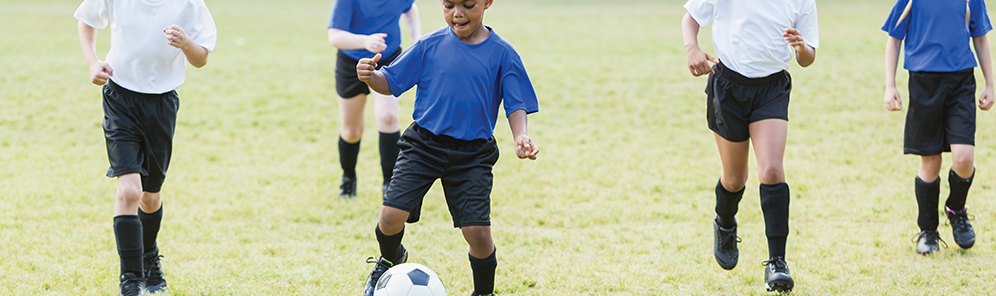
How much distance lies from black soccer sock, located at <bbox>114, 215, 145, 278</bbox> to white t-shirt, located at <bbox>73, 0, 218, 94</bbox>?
64 centimetres

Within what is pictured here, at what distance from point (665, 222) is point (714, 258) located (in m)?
1.01

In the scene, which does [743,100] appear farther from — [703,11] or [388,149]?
[388,149]

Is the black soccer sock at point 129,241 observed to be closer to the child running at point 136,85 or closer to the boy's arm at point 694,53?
the child running at point 136,85

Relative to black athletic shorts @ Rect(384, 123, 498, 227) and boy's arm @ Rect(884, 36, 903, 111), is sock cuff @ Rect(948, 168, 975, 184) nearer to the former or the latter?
boy's arm @ Rect(884, 36, 903, 111)

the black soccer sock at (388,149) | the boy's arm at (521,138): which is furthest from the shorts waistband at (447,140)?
the black soccer sock at (388,149)

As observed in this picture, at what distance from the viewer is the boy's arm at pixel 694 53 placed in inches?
149

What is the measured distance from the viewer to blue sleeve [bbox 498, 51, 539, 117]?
3.59 meters

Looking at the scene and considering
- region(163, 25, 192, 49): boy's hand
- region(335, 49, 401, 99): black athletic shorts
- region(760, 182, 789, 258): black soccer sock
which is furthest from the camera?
region(335, 49, 401, 99): black athletic shorts

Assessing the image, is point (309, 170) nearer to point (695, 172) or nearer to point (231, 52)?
point (695, 172)

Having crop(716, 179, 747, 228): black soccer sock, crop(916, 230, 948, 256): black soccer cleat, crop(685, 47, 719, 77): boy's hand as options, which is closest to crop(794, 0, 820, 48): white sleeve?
crop(685, 47, 719, 77): boy's hand

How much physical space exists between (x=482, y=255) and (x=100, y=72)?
77.6 inches

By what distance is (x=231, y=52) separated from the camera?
49.3 ft

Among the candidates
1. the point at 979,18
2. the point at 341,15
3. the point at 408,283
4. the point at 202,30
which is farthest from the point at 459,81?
the point at 979,18

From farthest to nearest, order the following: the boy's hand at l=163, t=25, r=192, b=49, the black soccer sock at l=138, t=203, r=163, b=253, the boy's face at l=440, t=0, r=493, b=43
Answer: the black soccer sock at l=138, t=203, r=163, b=253 → the boy's hand at l=163, t=25, r=192, b=49 → the boy's face at l=440, t=0, r=493, b=43
